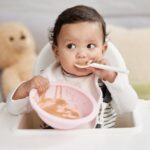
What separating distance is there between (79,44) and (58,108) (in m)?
0.14

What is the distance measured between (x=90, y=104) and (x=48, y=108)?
8 cm

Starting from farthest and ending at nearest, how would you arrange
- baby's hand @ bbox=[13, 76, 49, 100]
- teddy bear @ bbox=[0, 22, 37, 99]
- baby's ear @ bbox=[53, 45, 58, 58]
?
1. teddy bear @ bbox=[0, 22, 37, 99]
2. baby's ear @ bbox=[53, 45, 58, 58]
3. baby's hand @ bbox=[13, 76, 49, 100]

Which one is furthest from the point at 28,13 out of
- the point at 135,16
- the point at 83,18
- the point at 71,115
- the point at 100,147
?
the point at 100,147

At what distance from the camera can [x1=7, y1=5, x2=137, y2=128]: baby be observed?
0.78 meters

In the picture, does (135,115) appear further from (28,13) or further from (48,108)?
(28,13)

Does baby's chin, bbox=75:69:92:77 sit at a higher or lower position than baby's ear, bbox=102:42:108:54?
lower

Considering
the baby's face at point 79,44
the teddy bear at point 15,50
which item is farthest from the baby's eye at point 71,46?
the teddy bear at point 15,50

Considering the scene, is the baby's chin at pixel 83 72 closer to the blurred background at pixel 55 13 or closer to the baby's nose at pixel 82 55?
the baby's nose at pixel 82 55

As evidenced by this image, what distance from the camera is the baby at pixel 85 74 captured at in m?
0.78

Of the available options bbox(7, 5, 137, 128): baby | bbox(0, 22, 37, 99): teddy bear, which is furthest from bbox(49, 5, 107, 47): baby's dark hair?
bbox(0, 22, 37, 99): teddy bear

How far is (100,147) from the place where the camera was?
646 millimetres

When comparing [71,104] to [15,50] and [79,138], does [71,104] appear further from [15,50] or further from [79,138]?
[15,50]

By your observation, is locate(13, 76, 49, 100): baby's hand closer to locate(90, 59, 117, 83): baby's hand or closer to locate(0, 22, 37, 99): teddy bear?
locate(90, 59, 117, 83): baby's hand

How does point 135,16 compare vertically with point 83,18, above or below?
below
